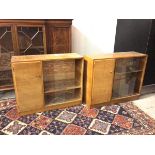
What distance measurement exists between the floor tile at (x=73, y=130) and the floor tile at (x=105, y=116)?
1.12ft

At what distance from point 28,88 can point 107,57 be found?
108 centimetres

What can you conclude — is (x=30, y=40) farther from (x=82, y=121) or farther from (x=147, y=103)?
(x=147, y=103)

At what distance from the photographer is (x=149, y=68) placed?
271 centimetres

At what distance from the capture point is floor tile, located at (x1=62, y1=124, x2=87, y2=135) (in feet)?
5.92

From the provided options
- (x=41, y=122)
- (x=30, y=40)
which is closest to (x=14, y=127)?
(x=41, y=122)

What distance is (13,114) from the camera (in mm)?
2123

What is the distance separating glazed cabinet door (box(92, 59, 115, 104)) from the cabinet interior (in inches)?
9.3

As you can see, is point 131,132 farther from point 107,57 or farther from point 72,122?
point 107,57

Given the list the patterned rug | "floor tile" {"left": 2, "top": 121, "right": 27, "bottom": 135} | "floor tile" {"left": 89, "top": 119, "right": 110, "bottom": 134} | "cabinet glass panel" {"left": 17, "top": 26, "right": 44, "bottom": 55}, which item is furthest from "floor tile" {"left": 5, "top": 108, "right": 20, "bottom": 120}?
"floor tile" {"left": 89, "top": 119, "right": 110, "bottom": 134}

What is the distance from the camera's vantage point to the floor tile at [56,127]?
1829 millimetres

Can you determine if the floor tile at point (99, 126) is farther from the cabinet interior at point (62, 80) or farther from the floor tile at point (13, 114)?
the floor tile at point (13, 114)

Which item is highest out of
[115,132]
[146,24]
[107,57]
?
[146,24]

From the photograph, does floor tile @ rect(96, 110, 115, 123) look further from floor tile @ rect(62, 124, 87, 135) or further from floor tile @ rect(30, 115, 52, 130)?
floor tile @ rect(30, 115, 52, 130)
